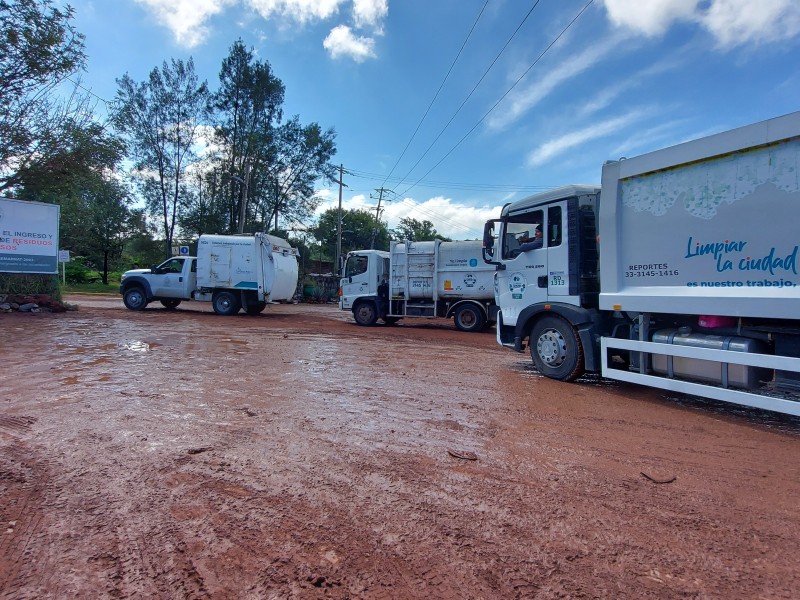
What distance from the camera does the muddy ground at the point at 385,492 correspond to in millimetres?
2109

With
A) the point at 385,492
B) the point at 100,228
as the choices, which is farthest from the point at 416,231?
the point at 385,492

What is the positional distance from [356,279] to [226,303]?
19.1ft

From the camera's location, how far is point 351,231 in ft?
180

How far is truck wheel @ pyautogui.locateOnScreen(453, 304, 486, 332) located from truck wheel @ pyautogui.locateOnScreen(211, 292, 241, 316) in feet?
29.8

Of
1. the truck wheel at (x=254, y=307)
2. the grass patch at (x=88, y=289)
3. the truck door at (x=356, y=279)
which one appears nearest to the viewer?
the truck door at (x=356, y=279)

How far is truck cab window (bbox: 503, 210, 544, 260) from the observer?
22.6ft

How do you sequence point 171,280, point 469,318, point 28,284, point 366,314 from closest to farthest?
1. point 469,318
2. point 28,284
3. point 366,314
4. point 171,280

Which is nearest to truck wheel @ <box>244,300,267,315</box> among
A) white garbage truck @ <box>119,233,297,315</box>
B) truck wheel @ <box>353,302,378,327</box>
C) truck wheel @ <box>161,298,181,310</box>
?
white garbage truck @ <box>119,233,297,315</box>

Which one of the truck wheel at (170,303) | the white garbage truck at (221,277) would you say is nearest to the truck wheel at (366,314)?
the white garbage truck at (221,277)

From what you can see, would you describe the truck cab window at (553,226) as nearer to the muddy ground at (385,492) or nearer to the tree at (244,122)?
the muddy ground at (385,492)

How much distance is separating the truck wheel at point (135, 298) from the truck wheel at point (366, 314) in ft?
29.8

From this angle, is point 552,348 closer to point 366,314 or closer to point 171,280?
point 366,314

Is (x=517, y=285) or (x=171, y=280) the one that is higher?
(x=171, y=280)

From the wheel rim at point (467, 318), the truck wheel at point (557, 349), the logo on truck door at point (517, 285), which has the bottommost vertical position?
the truck wheel at point (557, 349)
